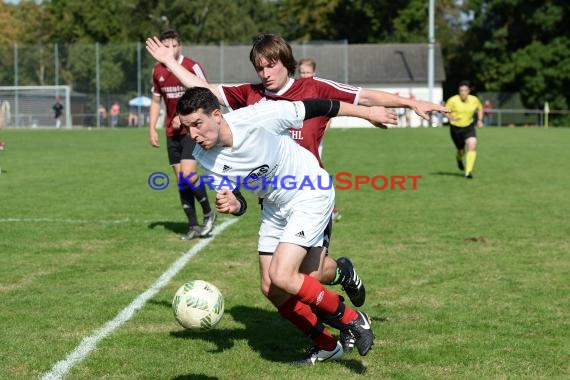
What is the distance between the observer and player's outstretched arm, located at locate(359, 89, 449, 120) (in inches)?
230

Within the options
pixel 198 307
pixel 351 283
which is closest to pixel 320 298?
pixel 198 307

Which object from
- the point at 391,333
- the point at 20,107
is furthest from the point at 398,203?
the point at 20,107

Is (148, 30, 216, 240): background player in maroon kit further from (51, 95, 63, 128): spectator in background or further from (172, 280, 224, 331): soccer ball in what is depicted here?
(51, 95, 63, 128): spectator in background

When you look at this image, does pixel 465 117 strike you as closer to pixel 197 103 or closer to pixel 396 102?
pixel 396 102

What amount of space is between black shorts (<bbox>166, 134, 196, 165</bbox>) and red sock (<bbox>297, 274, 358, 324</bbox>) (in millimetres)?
4969

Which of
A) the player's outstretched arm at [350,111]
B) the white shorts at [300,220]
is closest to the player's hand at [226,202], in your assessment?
the white shorts at [300,220]

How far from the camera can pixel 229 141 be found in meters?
4.89

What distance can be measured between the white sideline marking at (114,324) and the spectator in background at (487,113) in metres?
51.7

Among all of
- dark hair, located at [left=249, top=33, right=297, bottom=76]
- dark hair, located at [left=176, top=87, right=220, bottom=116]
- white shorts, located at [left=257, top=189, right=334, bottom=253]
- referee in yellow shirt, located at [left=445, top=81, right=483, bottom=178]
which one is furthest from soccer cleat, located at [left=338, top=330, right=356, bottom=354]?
referee in yellow shirt, located at [left=445, top=81, right=483, bottom=178]

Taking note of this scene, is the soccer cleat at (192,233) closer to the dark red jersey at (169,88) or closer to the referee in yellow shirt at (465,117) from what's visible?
the dark red jersey at (169,88)

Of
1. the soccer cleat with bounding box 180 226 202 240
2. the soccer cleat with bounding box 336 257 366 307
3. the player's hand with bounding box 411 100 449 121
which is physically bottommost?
the soccer cleat with bounding box 180 226 202 240

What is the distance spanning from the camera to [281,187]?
17.0ft

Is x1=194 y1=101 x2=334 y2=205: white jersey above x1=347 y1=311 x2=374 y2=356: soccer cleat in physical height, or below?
above

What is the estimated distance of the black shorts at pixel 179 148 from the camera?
997 centimetres
